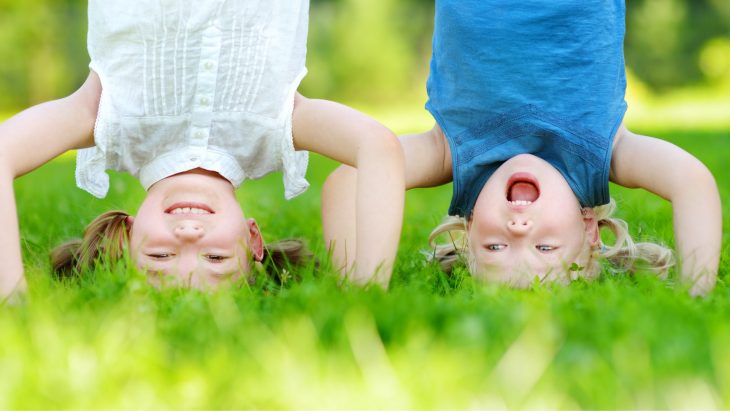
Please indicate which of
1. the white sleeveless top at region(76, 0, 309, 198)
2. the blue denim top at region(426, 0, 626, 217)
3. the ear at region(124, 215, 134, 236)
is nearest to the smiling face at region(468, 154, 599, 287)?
the blue denim top at region(426, 0, 626, 217)

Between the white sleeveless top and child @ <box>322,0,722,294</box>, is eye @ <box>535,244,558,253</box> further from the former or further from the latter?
the white sleeveless top

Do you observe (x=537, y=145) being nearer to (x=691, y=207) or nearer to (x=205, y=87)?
(x=691, y=207)

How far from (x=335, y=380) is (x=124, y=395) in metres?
0.39

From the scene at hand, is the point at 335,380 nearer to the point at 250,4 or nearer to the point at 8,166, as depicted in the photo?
the point at 8,166

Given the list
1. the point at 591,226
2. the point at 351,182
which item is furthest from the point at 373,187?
the point at 591,226

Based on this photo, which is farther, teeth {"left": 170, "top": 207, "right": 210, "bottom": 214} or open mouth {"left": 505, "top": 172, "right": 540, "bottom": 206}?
open mouth {"left": 505, "top": 172, "right": 540, "bottom": 206}

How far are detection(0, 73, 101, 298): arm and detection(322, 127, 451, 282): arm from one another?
817mm

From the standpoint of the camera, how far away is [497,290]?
9.15 ft

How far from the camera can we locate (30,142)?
111 inches

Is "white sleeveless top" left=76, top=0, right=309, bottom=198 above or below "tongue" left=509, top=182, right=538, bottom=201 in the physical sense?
above

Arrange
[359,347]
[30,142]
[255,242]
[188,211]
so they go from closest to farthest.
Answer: [359,347] < [30,142] < [188,211] < [255,242]

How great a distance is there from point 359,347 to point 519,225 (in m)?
1.06

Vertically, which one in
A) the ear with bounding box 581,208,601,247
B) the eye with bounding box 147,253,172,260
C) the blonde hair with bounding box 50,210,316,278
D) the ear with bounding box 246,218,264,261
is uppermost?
the ear with bounding box 581,208,601,247

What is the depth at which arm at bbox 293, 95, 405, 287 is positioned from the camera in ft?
9.45
